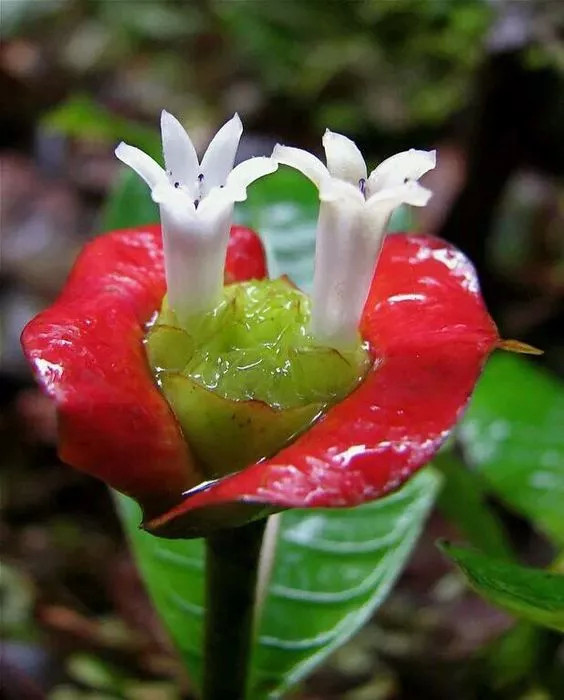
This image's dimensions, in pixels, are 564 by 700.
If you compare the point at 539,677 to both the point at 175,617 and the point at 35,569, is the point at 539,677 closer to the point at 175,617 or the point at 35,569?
the point at 175,617

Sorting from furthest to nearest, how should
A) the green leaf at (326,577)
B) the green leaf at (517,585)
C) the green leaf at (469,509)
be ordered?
1. the green leaf at (469,509)
2. the green leaf at (326,577)
3. the green leaf at (517,585)

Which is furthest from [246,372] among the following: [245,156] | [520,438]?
[245,156]

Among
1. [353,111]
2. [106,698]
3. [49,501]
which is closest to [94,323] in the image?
[106,698]

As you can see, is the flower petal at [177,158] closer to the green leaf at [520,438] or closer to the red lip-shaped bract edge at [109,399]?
the red lip-shaped bract edge at [109,399]

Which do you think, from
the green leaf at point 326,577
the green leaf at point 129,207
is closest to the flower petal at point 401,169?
the green leaf at point 326,577

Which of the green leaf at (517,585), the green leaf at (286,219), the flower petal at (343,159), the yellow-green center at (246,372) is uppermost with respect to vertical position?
the flower petal at (343,159)

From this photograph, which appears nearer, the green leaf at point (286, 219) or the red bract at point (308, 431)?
the red bract at point (308, 431)
